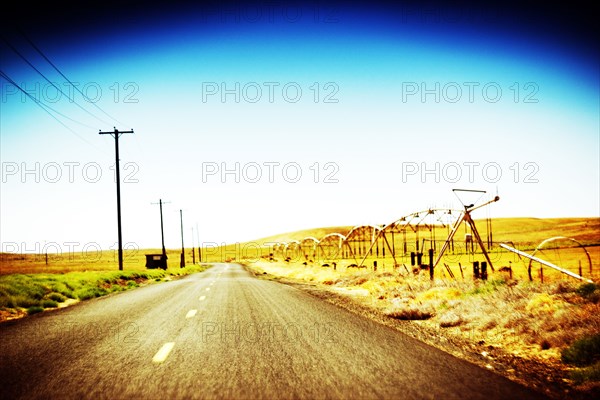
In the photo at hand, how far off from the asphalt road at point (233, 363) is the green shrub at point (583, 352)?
189 cm

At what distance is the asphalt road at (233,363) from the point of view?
4.47 m

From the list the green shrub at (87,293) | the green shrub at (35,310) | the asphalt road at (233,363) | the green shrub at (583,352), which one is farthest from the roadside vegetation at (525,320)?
the green shrub at (87,293)

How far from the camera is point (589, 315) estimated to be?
24.5ft

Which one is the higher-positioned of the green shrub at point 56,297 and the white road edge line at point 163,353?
the white road edge line at point 163,353

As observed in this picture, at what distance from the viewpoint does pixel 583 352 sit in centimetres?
615

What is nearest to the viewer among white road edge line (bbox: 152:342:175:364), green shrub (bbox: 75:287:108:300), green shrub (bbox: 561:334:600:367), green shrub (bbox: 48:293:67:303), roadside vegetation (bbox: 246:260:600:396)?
white road edge line (bbox: 152:342:175:364)

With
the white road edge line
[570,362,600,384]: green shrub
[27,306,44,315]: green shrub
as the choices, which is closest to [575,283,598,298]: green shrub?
[570,362,600,384]: green shrub

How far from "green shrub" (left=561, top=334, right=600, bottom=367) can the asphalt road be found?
6.21 feet

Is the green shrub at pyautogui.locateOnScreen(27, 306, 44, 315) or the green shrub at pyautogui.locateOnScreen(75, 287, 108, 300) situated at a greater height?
the green shrub at pyautogui.locateOnScreen(27, 306, 44, 315)

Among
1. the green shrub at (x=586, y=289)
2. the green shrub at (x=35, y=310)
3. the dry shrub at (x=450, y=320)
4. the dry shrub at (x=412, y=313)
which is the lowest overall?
the green shrub at (x=35, y=310)

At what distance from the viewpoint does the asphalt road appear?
14.7ft

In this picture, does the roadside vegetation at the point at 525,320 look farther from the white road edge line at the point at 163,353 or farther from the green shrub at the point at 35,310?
the green shrub at the point at 35,310

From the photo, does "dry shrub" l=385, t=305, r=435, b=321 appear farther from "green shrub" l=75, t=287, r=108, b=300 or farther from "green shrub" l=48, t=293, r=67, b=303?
"green shrub" l=75, t=287, r=108, b=300

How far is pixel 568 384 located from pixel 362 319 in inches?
214
